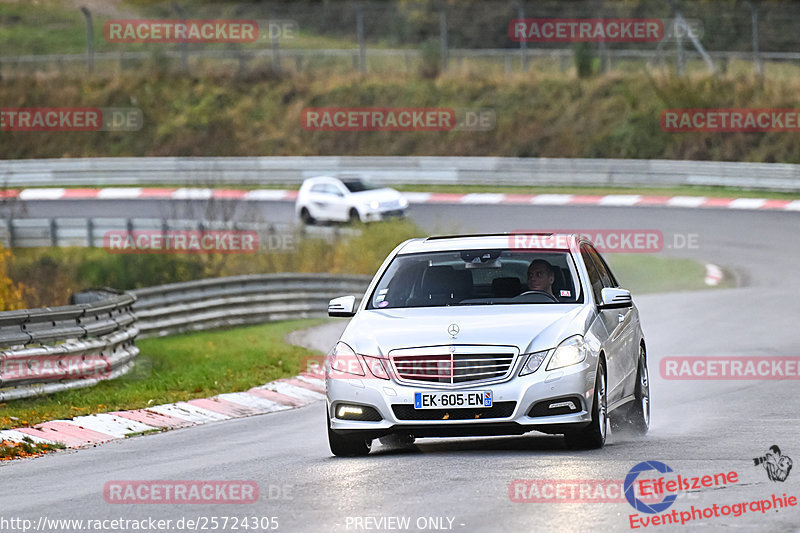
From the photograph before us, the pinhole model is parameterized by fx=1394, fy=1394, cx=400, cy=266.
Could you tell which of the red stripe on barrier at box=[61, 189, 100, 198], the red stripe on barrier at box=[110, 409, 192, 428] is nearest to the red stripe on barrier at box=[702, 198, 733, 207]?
the red stripe on barrier at box=[61, 189, 100, 198]

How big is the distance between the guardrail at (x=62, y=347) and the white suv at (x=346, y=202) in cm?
2032

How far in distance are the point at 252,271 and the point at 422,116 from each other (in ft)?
79.1

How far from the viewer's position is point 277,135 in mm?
53062

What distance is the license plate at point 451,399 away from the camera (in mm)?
9367

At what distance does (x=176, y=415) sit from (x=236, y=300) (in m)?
9.85

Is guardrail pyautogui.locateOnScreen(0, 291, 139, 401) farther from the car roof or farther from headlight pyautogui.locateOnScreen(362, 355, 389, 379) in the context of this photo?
headlight pyautogui.locateOnScreen(362, 355, 389, 379)

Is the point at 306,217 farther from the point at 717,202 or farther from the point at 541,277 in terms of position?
the point at 541,277

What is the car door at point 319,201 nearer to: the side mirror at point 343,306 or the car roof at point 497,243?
the car roof at point 497,243

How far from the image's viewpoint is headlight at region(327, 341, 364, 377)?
9711 millimetres

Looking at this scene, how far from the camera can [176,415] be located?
1402 cm

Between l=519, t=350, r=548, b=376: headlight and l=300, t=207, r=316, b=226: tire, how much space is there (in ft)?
95.1

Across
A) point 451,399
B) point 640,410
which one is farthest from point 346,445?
point 640,410

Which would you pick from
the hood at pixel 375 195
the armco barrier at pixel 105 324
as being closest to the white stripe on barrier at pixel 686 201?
the hood at pixel 375 195

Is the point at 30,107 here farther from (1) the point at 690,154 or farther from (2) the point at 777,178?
(2) the point at 777,178
